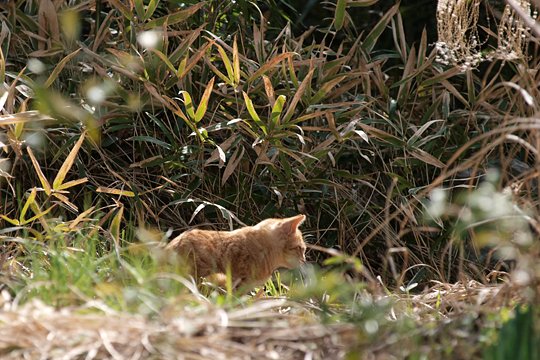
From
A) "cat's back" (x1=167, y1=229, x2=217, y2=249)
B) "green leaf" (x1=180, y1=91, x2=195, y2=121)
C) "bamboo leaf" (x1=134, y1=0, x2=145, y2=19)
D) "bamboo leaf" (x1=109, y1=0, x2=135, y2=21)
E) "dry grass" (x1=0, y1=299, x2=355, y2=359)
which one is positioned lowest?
"cat's back" (x1=167, y1=229, x2=217, y2=249)

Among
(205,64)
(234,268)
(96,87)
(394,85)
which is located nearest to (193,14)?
(205,64)

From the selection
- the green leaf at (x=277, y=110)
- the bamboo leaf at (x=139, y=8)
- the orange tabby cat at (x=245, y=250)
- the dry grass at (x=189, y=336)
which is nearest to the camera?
the dry grass at (x=189, y=336)

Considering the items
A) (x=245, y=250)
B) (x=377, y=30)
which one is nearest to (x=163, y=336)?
(x=245, y=250)

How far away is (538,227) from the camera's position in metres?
2.38

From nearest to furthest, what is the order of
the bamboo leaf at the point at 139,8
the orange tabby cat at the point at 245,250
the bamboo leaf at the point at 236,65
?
the orange tabby cat at the point at 245,250
the bamboo leaf at the point at 236,65
the bamboo leaf at the point at 139,8

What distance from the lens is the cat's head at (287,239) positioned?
3.74 m

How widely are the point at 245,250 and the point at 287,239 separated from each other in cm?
22

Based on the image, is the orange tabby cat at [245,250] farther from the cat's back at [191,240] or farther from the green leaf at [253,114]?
the green leaf at [253,114]

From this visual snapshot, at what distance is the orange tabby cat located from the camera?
3.51m

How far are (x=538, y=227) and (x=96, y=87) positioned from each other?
2522 mm

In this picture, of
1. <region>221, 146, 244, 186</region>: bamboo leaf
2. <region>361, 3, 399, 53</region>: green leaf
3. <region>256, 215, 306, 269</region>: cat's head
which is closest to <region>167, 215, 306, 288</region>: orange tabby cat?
<region>256, 215, 306, 269</region>: cat's head

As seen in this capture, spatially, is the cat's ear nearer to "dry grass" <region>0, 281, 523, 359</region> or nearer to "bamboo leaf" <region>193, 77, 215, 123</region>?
"bamboo leaf" <region>193, 77, 215, 123</region>

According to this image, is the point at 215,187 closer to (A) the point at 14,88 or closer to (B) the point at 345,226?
(B) the point at 345,226

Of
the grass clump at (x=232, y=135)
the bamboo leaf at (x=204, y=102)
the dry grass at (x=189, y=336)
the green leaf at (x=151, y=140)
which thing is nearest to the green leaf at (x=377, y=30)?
the grass clump at (x=232, y=135)
